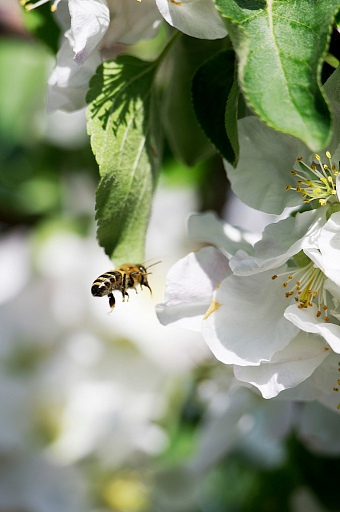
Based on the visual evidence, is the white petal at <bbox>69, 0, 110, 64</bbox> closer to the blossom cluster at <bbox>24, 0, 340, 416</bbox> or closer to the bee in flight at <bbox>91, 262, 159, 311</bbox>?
the blossom cluster at <bbox>24, 0, 340, 416</bbox>

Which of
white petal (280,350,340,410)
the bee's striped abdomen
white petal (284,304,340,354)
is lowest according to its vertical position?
white petal (280,350,340,410)

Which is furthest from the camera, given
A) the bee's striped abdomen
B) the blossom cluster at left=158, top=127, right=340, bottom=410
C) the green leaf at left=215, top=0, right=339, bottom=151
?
the bee's striped abdomen

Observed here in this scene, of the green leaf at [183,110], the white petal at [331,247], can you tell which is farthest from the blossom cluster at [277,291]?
the green leaf at [183,110]

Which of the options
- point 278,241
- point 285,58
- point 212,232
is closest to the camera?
point 285,58

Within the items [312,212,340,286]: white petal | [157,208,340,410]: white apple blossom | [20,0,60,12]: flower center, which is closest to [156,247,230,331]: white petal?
[157,208,340,410]: white apple blossom

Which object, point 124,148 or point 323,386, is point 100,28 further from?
point 323,386

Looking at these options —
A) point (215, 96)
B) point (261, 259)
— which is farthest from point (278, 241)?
point (215, 96)
